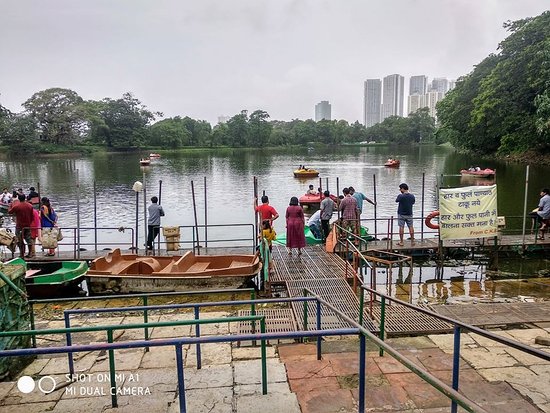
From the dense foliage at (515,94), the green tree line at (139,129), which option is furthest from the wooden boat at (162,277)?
the green tree line at (139,129)

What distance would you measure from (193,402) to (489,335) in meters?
2.94

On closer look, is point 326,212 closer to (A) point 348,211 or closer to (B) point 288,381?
(A) point 348,211

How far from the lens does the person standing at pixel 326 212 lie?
1443 centimetres

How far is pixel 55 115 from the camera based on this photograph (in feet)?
286

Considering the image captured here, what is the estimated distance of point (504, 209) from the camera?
86.9 feet

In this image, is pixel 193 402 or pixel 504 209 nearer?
pixel 193 402

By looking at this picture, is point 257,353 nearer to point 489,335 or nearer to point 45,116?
point 489,335

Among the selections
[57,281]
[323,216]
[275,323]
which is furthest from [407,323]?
[57,281]

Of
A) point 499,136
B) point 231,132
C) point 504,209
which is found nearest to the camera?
point 504,209

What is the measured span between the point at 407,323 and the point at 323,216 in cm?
734

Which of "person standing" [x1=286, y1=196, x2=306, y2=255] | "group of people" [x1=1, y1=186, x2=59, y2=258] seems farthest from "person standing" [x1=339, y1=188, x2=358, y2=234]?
"group of people" [x1=1, y1=186, x2=59, y2=258]

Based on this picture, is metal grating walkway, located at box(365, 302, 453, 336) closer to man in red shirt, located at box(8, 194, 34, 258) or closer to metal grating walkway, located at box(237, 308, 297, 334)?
metal grating walkway, located at box(237, 308, 297, 334)

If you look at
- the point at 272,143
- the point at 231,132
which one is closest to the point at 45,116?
the point at 231,132

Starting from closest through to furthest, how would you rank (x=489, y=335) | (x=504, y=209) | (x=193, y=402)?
(x=489, y=335)
(x=193, y=402)
(x=504, y=209)
